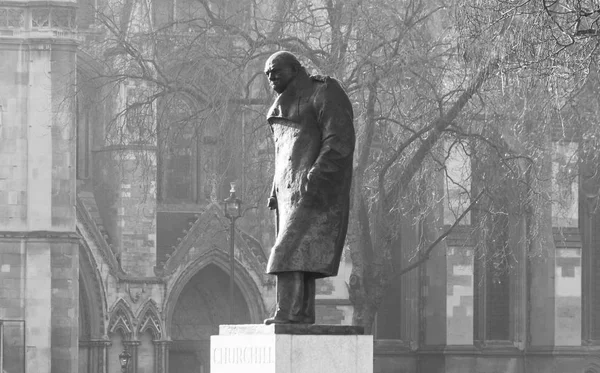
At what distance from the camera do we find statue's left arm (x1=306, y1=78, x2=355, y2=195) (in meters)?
15.8

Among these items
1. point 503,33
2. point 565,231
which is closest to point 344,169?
point 503,33

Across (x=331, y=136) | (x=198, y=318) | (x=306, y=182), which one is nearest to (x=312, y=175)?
(x=306, y=182)

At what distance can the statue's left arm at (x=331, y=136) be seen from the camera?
15.8m

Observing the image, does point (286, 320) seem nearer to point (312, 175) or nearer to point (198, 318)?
point (312, 175)

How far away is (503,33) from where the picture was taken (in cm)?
2173

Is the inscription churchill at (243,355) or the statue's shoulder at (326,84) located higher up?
the statue's shoulder at (326,84)

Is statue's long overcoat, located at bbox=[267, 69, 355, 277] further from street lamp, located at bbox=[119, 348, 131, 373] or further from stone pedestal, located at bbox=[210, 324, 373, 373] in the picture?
street lamp, located at bbox=[119, 348, 131, 373]

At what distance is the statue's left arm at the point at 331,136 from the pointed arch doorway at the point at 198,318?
26.3 m

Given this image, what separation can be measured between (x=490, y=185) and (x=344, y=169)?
15867 millimetres

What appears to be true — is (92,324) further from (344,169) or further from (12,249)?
(344,169)

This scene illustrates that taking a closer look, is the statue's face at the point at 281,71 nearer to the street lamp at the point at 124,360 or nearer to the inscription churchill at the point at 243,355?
the inscription churchill at the point at 243,355

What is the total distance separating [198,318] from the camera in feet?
140

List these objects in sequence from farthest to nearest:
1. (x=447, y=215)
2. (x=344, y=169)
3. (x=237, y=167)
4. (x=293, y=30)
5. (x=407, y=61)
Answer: (x=447, y=215), (x=237, y=167), (x=293, y=30), (x=407, y=61), (x=344, y=169)

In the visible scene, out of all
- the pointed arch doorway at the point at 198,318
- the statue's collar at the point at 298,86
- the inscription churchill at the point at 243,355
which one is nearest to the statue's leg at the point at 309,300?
the inscription churchill at the point at 243,355
